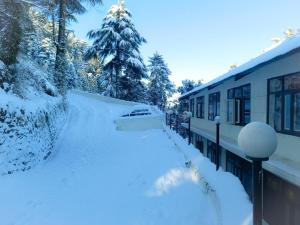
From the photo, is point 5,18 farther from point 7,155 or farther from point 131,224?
point 131,224

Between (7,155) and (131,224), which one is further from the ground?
(7,155)

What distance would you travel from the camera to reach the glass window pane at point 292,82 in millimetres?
7222

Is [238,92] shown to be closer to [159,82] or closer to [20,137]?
[20,137]

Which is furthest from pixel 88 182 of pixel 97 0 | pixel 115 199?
pixel 97 0

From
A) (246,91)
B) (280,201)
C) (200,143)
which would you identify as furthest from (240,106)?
(200,143)

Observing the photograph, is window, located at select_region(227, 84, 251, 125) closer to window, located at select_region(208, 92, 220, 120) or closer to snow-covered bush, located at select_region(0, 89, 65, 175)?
window, located at select_region(208, 92, 220, 120)

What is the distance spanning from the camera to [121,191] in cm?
830

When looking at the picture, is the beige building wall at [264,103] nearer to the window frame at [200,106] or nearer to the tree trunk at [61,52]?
the window frame at [200,106]

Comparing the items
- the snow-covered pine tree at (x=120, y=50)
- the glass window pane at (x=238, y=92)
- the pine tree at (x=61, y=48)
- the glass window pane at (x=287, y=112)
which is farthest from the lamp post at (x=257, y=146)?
the snow-covered pine tree at (x=120, y=50)

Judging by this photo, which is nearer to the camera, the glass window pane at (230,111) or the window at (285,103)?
the window at (285,103)

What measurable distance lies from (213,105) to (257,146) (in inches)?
546

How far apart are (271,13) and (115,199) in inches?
527

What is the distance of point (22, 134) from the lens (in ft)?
30.8

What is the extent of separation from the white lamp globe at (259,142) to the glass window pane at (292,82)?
189 inches
